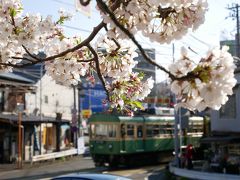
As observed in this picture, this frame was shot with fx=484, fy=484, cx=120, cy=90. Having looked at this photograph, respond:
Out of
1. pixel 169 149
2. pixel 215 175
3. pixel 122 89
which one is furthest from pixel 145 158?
pixel 122 89

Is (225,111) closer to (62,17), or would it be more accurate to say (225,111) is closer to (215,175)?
(215,175)

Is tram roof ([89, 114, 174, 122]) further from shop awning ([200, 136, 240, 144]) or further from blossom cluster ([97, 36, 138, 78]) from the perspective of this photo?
blossom cluster ([97, 36, 138, 78])

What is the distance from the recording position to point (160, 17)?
3.69 m

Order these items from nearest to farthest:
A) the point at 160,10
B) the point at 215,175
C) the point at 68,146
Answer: the point at 160,10 → the point at 215,175 → the point at 68,146

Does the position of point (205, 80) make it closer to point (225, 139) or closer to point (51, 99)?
point (225, 139)

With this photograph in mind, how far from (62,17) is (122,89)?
964mm

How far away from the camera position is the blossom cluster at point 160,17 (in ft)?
11.6

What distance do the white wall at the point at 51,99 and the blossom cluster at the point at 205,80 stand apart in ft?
113

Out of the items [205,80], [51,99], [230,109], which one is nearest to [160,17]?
[205,80]

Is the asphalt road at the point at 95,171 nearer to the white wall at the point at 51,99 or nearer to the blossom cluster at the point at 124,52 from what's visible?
the white wall at the point at 51,99

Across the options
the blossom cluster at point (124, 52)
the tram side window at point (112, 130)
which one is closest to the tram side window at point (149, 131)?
the tram side window at point (112, 130)

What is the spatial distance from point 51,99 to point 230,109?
2255cm

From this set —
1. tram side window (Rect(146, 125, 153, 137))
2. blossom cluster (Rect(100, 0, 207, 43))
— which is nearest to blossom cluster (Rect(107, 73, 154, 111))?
blossom cluster (Rect(100, 0, 207, 43))

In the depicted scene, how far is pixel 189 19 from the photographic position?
3.58 m
